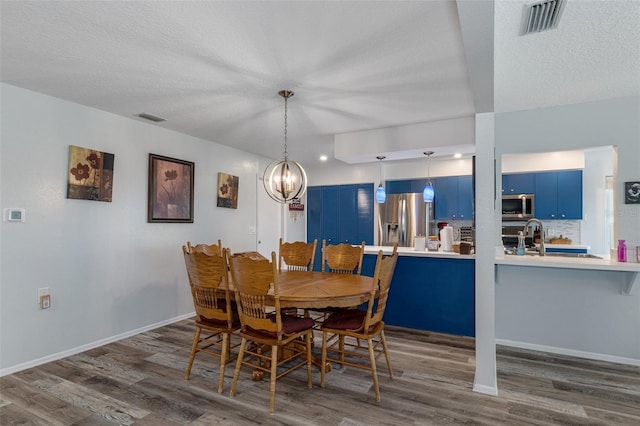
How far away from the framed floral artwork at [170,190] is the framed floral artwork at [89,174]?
0.50 meters

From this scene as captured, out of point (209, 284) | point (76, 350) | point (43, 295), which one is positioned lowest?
point (76, 350)

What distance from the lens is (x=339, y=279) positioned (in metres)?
3.08

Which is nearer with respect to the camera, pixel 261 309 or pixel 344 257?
pixel 261 309

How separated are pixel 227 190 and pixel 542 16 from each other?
426cm

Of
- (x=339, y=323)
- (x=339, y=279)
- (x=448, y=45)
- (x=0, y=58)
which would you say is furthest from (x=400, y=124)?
(x=0, y=58)

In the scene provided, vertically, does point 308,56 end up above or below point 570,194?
above

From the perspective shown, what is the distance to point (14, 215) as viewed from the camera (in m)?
2.87

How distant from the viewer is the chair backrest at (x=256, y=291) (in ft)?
7.39

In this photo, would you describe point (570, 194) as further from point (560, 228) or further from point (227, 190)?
point (227, 190)

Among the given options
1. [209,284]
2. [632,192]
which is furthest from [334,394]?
[632,192]

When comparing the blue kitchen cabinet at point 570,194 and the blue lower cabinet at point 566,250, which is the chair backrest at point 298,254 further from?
the blue kitchen cabinet at point 570,194

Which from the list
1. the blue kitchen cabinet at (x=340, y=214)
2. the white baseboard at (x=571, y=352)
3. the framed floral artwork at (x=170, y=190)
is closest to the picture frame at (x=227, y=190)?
the framed floral artwork at (x=170, y=190)

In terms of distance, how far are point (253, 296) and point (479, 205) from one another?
1807 mm

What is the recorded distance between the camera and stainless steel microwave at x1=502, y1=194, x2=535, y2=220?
543cm
